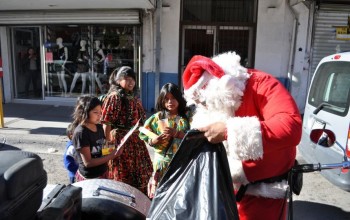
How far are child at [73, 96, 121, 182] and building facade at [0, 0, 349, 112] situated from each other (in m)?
5.68

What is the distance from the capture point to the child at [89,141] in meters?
2.79

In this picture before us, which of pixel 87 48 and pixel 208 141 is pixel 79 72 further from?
pixel 208 141

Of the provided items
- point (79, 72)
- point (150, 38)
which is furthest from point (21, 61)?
point (150, 38)

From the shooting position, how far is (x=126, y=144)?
11.3ft

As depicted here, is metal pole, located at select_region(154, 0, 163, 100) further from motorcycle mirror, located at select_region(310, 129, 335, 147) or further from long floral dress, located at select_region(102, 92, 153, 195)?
motorcycle mirror, located at select_region(310, 129, 335, 147)

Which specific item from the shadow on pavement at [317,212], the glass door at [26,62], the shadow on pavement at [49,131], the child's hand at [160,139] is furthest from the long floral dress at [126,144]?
the glass door at [26,62]

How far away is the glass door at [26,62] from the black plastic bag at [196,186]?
32.2 feet

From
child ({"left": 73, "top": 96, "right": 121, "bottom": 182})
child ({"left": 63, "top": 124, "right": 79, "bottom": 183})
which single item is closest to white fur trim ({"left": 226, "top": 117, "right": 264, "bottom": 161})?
child ({"left": 73, "top": 96, "right": 121, "bottom": 182})

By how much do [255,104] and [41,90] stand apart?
33.6 ft

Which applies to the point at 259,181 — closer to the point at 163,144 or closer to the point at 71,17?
the point at 163,144

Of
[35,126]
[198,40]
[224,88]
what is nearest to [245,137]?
[224,88]

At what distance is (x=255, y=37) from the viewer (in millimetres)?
8875

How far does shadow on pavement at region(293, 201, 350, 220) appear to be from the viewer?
3627 millimetres

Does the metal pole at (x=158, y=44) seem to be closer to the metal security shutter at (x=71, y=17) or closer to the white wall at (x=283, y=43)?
the metal security shutter at (x=71, y=17)
